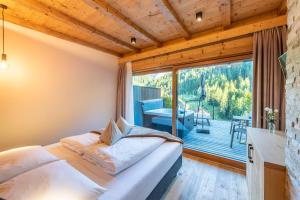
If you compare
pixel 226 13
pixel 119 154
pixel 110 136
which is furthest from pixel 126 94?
pixel 226 13

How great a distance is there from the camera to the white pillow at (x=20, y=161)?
1092 millimetres

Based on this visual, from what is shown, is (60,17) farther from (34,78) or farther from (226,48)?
(226,48)

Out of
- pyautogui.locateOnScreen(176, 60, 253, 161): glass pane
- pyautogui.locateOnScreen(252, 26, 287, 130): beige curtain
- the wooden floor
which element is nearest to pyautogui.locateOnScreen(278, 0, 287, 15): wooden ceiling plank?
pyautogui.locateOnScreen(252, 26, 287, 130): beige curtain

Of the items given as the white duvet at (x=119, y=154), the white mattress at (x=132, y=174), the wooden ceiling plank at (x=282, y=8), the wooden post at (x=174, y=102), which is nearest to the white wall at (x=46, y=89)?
the white mattress at (x=132, y=174)

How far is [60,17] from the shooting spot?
2180 millimetres

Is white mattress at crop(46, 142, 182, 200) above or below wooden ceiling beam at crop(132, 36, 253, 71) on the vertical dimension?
below

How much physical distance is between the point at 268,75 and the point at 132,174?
2.35 metres

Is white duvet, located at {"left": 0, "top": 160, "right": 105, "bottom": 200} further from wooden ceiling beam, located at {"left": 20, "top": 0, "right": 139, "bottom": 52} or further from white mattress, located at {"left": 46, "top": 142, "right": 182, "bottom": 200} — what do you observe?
wooden ceiling beam, located at {"left": 20, "top": 0, "right": 139, "bottom": 52}

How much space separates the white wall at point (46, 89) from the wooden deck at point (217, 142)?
249cm

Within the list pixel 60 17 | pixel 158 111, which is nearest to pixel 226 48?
pixel 158 111

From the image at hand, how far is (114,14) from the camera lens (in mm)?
2094

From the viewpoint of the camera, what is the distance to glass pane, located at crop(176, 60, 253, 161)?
255cm

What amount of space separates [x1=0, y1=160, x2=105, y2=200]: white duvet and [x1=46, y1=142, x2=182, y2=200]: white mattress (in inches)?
6.2

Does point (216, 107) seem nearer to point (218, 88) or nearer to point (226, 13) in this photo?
point (218, 88)
